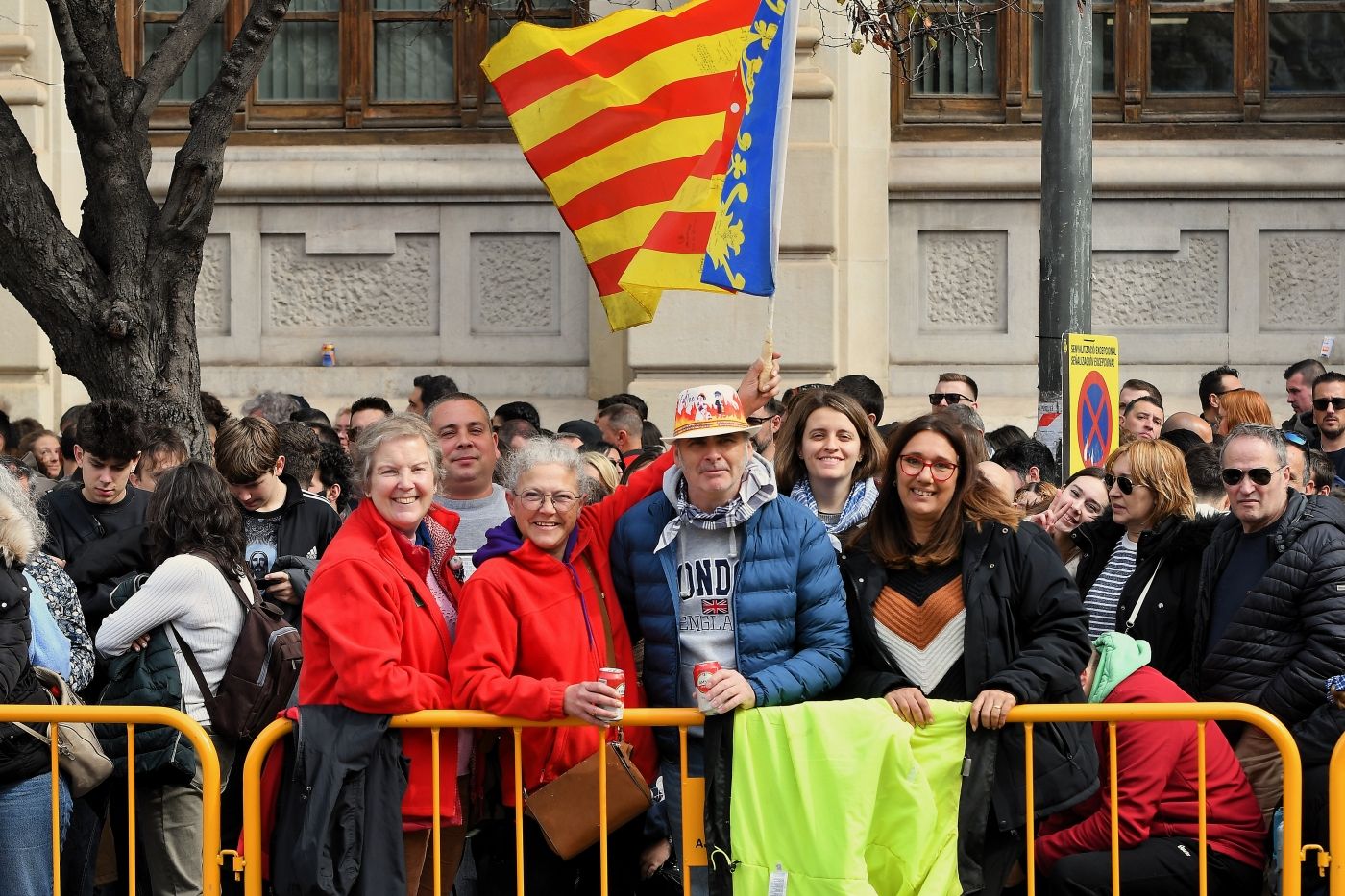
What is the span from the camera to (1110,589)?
6.51m

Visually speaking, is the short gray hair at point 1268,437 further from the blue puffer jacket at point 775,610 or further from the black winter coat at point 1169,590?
the blue puffer jacket at point 775,610

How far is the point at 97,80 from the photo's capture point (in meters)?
8.98

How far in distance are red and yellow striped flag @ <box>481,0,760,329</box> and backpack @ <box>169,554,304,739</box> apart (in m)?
1.65

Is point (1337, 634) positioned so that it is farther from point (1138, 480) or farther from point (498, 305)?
point (498, 305)

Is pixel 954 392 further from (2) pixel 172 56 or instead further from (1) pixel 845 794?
(1) pixel 845 794

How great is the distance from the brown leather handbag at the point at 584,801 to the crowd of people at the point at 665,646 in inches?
3.0

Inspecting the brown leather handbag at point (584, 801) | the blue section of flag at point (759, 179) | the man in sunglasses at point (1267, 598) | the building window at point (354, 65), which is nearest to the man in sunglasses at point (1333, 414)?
the man in sunglasses at point (1267, 598)

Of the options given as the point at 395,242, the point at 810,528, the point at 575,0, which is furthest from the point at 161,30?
the point at 810,528

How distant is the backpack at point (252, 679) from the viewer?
19.3 ft

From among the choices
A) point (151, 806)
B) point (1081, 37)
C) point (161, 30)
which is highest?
point (161, 30)

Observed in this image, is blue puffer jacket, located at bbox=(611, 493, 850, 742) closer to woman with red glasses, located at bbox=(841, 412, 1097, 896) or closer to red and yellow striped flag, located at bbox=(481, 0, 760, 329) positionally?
woman with red glasses, located at bbox=(841, 412, 1097, 896)

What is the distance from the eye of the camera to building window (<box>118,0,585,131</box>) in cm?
1416

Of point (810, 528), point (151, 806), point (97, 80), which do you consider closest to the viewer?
point (810, 528)

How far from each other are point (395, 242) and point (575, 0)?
156 inches
